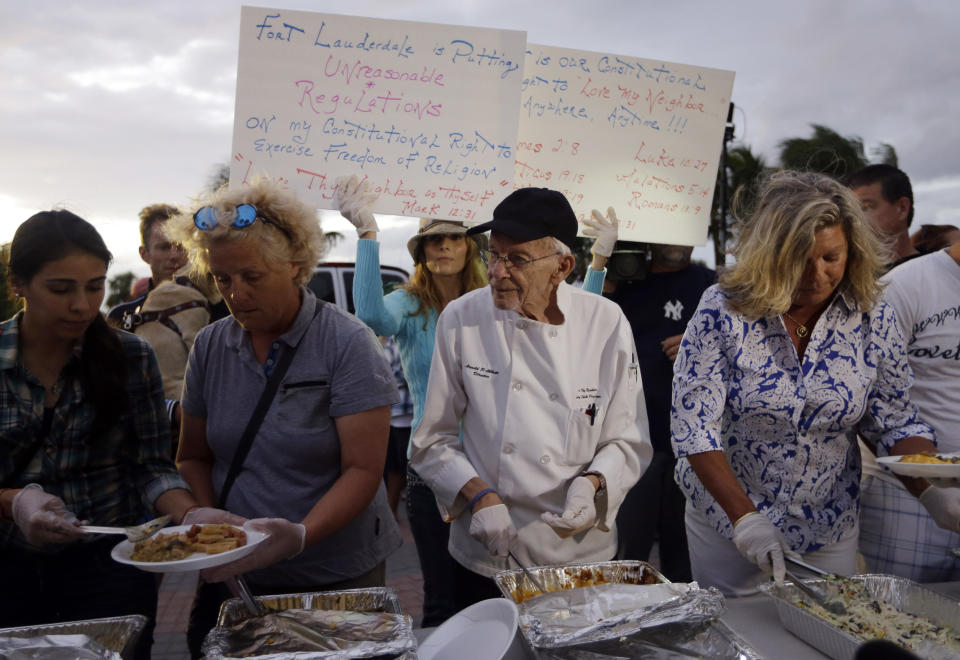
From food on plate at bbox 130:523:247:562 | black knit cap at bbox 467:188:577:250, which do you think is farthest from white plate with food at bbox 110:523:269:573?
black knit cap at bbox 467:188:577:250

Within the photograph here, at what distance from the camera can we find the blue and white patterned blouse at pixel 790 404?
1965 mm

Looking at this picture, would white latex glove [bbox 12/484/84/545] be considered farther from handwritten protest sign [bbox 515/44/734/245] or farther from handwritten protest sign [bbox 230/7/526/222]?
handwritten protest sign [bbox 515/44/734/245]

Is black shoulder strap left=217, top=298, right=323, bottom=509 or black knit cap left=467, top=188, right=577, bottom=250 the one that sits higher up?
black knit cap left=467, top=188, right=577, bottom=250

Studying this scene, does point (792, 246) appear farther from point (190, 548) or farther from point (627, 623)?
point (190, 548)

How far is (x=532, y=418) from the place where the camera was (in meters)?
1.98

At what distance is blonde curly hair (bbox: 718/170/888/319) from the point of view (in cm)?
193

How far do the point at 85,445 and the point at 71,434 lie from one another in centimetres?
5

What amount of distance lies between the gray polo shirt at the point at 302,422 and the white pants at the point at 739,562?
931 millimetres

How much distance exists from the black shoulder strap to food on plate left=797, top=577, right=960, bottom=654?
52.9 inches

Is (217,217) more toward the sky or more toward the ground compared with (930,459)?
more toward the sky

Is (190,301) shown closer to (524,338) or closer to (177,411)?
(177,411)

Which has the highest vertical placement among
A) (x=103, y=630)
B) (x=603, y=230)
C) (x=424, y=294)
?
(x=603, y=230)

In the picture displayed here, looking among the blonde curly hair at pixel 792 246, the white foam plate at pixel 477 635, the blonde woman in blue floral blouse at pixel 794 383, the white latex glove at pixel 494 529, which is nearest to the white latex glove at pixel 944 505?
the blonde woman in blue floral blouse at pixel 794 383

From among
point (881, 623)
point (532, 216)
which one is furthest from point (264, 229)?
point (881, 623)
